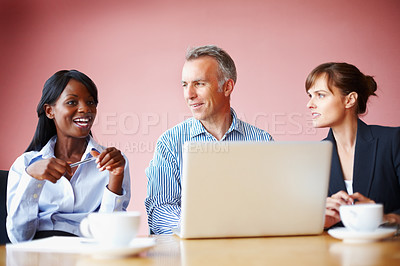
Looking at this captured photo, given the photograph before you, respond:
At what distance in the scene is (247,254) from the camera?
1.07 meters

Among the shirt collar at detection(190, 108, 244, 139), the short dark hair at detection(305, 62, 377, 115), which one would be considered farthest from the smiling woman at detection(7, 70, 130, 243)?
the short dark hair at detection(305, 62, 377, 115)

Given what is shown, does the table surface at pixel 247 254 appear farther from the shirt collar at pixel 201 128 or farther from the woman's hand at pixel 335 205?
the shirt collar at pixel 201 128

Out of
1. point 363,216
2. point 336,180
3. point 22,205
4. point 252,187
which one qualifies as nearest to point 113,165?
point 22,205

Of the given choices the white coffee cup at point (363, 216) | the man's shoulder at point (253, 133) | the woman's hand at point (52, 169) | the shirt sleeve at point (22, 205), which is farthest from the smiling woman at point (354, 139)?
the shirt sleeve at point (22, 205)

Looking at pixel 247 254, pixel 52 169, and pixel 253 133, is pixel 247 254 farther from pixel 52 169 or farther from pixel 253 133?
pixel 253 133

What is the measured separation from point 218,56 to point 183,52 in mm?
1351

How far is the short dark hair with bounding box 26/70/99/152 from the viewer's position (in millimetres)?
2033

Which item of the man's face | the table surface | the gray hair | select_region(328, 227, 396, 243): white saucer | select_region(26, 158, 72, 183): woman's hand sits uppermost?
the gray hair

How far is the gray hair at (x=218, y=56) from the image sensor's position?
8.09 feet

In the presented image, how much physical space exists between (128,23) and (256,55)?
1.09 metres

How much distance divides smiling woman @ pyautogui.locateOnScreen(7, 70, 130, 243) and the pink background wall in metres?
1.64

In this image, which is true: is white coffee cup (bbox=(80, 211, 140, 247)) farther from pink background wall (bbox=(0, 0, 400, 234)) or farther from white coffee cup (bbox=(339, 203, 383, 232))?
pink background wall (bbox=(0, 0, 400, 234))

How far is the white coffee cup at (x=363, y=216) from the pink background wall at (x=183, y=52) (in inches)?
98.9

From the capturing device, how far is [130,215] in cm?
106
